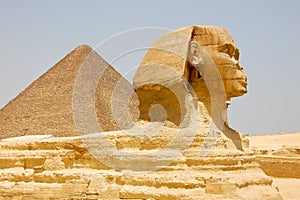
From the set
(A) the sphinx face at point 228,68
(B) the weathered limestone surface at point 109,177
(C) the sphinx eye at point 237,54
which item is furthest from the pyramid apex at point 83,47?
(A) the sphinx face at point 228,68

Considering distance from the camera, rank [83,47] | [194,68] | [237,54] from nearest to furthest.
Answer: [194,68], [237,54], [83,47]

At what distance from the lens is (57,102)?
3584 centimetres

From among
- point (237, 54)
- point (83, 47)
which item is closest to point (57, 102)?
point (83, 47)

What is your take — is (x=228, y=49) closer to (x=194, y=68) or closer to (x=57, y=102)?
(x=194, y=68)

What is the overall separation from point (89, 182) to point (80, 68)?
3230 cm

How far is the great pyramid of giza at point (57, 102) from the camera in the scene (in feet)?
105

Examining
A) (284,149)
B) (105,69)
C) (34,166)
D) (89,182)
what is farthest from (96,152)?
(105,69)

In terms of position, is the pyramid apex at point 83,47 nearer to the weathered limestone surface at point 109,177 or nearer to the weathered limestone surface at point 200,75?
the weathered limestone surface at point 109,177

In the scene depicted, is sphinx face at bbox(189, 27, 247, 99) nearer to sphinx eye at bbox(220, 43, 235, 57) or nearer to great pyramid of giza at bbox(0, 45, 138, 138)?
sphinx eye at bbox(220, 43, 235, 57)

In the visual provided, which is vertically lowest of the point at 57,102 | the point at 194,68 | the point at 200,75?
the point at 200,75

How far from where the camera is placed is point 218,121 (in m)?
9.17

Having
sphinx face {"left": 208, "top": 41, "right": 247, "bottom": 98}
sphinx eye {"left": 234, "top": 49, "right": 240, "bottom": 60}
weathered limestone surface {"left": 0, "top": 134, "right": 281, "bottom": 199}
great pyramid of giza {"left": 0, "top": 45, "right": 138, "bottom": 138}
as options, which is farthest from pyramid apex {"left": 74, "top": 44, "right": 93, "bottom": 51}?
sphinx face {"left": 208, "top": 41, "right": 247, "bottom": 98}

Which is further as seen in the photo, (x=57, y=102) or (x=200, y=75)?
(x=57, y=102)

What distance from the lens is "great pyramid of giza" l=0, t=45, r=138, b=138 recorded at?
3192 centimetres
